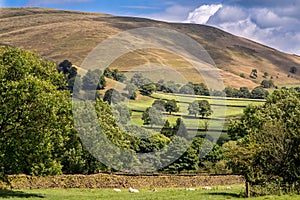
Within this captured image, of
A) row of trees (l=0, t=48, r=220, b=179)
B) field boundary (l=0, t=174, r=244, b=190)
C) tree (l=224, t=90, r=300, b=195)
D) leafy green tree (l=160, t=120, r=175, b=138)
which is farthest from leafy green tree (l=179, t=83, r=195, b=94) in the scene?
row of trees (l=0, t=48, r=220, b=179)

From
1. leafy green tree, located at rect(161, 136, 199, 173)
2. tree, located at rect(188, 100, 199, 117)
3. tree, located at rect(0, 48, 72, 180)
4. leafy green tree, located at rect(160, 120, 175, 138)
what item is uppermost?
tree, located at rect(0, 48, 72, 180)

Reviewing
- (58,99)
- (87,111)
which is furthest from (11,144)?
(87,111)

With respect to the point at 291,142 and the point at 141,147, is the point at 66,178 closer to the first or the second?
the point at 291,142

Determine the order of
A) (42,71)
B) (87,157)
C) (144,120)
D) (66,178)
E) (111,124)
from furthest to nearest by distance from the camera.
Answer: (144,120), (111,124), (87,157), (66,178), (42,71)

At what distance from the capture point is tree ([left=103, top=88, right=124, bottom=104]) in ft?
501

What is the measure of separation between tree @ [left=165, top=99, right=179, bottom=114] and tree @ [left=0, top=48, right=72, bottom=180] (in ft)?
362

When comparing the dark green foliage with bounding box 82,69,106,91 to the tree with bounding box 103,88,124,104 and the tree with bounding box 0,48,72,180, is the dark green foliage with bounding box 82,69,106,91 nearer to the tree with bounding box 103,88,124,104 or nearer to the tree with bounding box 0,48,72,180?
the tree with bounding box 103,88,124,104

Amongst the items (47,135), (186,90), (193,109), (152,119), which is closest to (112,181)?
(47,135)

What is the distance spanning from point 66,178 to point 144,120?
82276 millimetres

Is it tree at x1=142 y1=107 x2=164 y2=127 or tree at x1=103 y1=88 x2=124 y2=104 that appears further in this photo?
tree at x1=103 y1=88 x2=124 y2=104

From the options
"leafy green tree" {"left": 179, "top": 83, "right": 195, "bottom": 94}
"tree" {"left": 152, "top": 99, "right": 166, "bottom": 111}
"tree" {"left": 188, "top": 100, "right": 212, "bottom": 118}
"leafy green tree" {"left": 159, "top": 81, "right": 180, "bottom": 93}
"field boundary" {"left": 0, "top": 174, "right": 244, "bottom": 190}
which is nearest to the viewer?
"field boundary" {"left": 0, "top": 174, "right": 244, "bottom": 190}

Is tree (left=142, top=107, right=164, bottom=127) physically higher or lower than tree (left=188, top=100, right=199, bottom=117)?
lower

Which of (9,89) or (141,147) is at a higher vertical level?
(9,89)

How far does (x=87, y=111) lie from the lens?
67.7 metres
